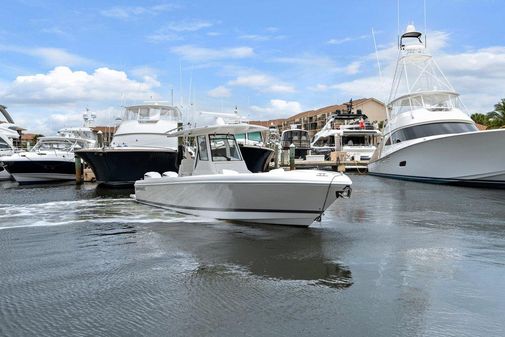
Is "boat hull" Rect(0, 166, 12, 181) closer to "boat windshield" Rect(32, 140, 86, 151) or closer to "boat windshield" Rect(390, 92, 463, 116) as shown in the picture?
"boat windshield" Rect(32, 140, 86, 151)

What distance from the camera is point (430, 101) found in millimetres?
25906

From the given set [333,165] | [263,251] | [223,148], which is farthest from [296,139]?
[263,251]

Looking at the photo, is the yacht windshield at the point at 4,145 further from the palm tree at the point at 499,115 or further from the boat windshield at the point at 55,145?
the palm tree at the point at 499,115

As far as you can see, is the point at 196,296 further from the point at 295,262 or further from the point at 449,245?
the point at 449,245

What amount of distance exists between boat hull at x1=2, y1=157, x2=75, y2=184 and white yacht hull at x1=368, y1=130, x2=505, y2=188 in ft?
64.3

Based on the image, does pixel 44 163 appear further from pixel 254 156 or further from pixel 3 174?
pixel 254 156

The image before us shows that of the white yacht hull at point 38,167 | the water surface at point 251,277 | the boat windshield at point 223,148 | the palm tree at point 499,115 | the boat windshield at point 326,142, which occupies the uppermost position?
the palm tree at point 499,115

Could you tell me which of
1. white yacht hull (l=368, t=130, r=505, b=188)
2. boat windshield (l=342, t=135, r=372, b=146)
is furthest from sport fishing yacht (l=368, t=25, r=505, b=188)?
boat windshield (l=342, t=135, r=372, b=146)

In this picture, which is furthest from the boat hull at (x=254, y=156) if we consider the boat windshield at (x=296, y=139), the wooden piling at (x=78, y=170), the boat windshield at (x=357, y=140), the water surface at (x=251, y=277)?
the boat windshield at (x=296, y=139)

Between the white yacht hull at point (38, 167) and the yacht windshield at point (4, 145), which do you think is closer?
the white yacht hull at point (38, 167)

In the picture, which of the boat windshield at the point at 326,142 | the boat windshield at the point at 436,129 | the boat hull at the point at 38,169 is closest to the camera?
the boat windshield at the point at 436,129

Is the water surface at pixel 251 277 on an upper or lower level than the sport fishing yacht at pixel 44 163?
lower

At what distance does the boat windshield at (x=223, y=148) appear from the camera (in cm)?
1204

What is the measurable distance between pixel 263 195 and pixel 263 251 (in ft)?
6.41
